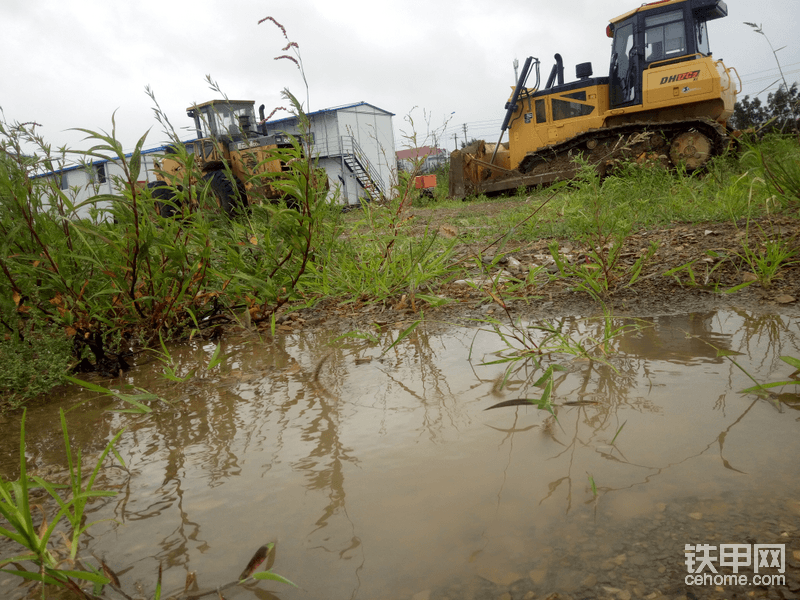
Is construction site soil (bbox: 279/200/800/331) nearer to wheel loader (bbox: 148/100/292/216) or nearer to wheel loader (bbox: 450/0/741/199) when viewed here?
wheel loader (bbox: 148/100/292/216)

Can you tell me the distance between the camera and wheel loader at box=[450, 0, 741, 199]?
28.1ft

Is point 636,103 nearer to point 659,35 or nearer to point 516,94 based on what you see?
point 659,35

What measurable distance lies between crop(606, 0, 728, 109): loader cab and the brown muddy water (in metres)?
8.71

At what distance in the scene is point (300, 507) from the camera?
1.01 metres

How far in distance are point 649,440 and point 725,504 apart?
9.4 inches

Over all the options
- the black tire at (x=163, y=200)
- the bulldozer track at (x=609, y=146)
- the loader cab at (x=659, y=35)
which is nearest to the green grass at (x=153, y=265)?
the black tire at (x=163, y=200)

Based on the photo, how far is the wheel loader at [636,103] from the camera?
8.55 meters

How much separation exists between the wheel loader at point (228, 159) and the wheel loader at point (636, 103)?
4604mm

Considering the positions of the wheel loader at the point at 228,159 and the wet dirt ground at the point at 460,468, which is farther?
the wheel loader at the point at 228,159

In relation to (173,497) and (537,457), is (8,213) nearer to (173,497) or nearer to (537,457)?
(173,497)

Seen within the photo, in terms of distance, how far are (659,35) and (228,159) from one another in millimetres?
7477

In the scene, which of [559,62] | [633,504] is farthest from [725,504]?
[559,62]

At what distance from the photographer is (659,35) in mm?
8727

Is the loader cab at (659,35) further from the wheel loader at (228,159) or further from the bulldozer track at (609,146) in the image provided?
the wheel loader at (228,159)
